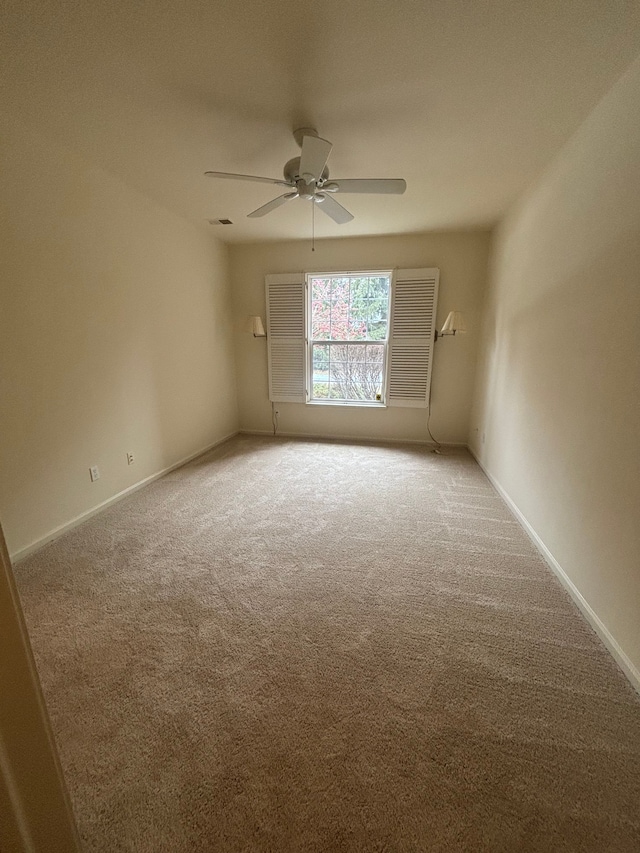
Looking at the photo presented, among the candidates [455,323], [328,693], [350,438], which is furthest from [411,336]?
[328,693]

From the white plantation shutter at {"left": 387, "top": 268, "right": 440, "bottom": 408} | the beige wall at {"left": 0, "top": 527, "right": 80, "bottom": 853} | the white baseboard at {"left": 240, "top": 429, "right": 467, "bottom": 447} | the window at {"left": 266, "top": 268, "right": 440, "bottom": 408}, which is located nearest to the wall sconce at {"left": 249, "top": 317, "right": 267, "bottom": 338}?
the window at {"left": 266, "top": 268, "right": 440, "bottom": 408}

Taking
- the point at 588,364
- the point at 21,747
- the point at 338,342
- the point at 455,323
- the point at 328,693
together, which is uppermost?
the point at 455,323

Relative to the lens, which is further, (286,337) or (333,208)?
(286,337)

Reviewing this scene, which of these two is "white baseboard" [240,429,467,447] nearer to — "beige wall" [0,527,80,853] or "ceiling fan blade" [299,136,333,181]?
"ceiling fan blade" [299,136,333,181]

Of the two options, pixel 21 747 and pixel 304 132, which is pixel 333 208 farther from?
pixel 21 747

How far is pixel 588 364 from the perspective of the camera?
5.30ft

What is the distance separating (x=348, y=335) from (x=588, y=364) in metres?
2.78

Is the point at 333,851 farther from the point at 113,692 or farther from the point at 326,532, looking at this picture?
the point at 326,532

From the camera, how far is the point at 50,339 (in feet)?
6.70

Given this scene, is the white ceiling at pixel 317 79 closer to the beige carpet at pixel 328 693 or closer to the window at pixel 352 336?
the window at pixel 352 336

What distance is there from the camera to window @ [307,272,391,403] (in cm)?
392

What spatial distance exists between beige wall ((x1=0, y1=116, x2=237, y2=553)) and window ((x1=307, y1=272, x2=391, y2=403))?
1488 mm

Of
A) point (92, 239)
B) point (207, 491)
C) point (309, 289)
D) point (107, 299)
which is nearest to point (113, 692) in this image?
point (207, 491)

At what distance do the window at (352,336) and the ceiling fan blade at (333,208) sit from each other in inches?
56.1
